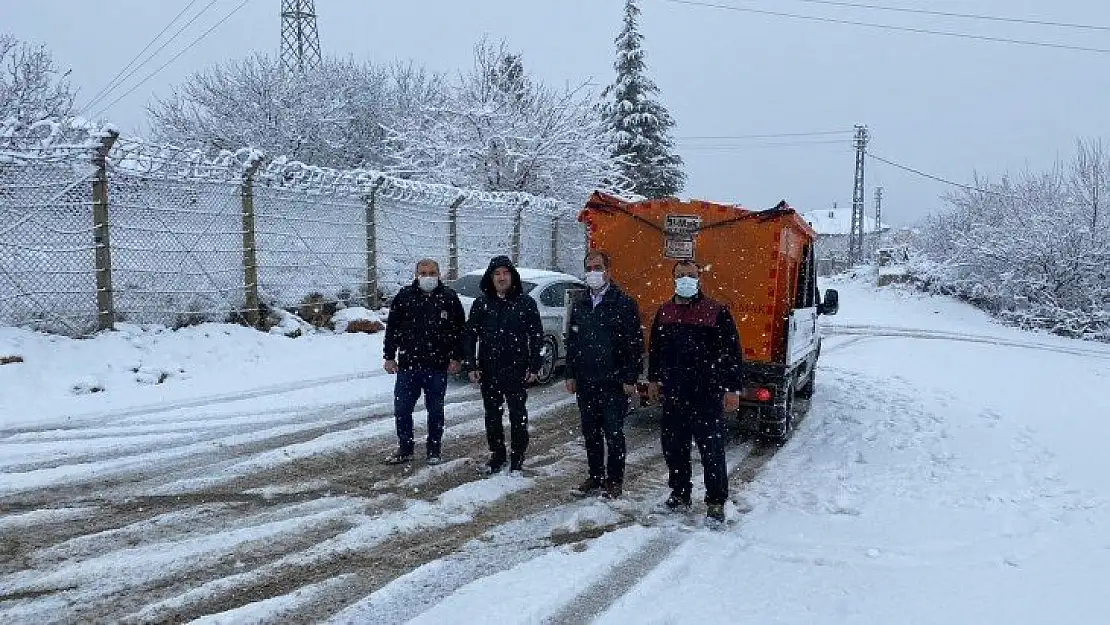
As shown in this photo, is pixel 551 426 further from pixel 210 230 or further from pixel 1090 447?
pixel 210 230

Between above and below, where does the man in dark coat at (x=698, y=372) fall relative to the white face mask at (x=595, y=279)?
below

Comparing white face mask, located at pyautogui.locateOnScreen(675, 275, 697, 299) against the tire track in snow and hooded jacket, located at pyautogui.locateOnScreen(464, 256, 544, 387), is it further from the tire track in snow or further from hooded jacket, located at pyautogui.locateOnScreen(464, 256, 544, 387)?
the tire track in snow

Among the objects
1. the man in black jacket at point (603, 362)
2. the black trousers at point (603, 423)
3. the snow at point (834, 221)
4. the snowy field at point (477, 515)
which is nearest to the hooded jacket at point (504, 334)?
the man in black jacket at point (603, 362)

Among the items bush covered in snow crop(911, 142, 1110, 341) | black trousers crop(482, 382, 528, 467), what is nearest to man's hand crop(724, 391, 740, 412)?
black trousers crop(482, 382, 528, 467)

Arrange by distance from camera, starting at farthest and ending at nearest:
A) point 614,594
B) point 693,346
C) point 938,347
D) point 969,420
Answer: point 938,347 < point 969,420 < point 693,346 < point 614,594

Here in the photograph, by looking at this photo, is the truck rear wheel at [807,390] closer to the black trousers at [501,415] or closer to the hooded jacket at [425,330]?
the black trousers at [501,415]

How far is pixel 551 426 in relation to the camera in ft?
28.0

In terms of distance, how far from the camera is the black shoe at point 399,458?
665 centimetres

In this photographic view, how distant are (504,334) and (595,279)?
100cm

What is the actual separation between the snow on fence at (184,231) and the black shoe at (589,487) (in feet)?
25.9

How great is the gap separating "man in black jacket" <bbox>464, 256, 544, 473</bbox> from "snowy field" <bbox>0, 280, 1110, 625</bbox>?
446mm

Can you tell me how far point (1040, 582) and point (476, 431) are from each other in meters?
5.19

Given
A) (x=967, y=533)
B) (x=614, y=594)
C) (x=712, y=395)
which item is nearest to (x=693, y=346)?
(x=712, y=395)

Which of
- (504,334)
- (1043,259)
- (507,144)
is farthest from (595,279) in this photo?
(1043,259)
